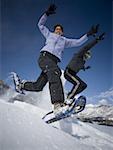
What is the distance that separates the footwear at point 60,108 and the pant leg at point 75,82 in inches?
3.9

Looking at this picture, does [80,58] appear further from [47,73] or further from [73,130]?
[73,130]

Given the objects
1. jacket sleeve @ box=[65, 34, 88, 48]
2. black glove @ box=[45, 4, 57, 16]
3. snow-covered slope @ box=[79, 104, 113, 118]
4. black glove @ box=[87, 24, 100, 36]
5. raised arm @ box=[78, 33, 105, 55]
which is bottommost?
snow-covered slope @ box=[79, 104, 113, 118]

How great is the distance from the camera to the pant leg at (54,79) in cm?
278

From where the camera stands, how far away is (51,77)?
278 cm

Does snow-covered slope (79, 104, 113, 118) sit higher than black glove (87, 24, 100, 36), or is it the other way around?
black glove (87, 24, 100, 36)

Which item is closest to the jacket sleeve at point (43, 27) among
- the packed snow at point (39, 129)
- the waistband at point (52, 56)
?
the waistband at point (52, 56)

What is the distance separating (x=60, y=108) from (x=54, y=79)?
0.19 meters

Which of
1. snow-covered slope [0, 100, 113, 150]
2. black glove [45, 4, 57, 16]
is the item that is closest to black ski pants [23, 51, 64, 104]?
snow-covered slope [0, 100, 113, 150]

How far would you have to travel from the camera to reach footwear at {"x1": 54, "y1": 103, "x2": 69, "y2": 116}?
275cm

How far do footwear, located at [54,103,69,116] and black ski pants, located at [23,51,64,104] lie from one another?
0.03 meters

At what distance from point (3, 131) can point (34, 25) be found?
742mm

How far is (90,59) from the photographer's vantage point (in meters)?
2.87

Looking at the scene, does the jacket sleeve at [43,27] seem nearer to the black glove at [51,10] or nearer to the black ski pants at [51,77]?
the black glove at [51,10]

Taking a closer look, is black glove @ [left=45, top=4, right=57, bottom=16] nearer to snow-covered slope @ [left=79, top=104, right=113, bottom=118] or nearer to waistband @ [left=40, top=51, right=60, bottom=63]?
waistband @ [left=40, top=51, right=60, bottom=63]
